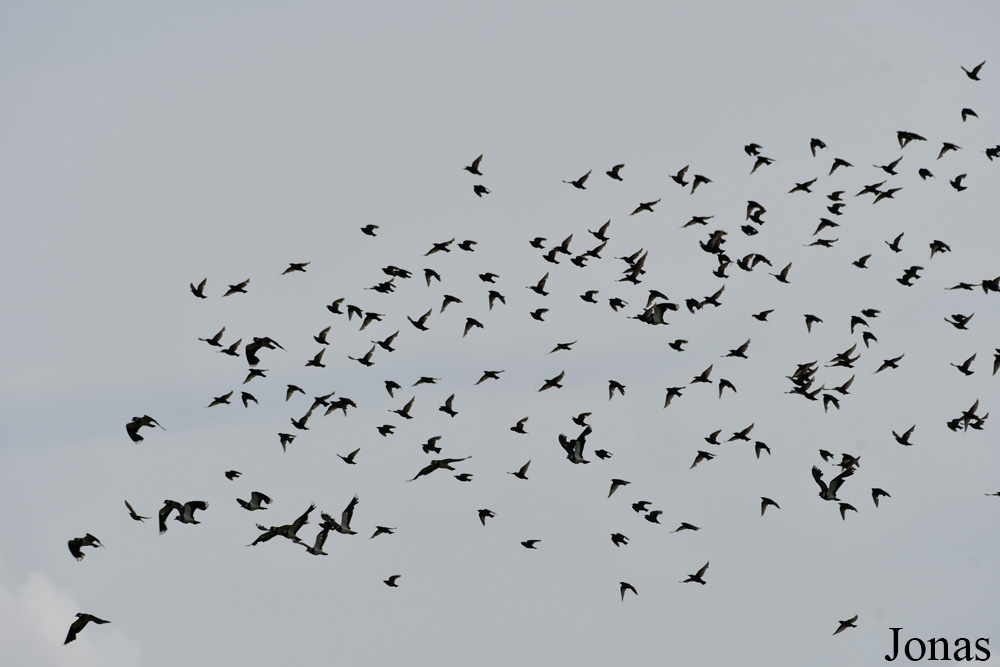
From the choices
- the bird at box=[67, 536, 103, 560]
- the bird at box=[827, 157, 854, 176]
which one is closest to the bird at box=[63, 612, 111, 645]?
the bird at box=[67, 536, 103, 560]

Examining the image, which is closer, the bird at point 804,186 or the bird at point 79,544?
the bird at point 79,544

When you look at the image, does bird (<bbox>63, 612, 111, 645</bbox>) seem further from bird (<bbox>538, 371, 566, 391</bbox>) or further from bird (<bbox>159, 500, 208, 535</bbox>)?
bird (<bbox>538, 371, 566, 391</bbox>)

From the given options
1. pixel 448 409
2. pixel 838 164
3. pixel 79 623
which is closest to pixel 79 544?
pixel 79 623

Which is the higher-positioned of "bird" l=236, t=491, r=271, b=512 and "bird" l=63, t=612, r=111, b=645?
"bird" l=236, t=491, r=271, b=512

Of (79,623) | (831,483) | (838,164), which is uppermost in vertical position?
(838,164)

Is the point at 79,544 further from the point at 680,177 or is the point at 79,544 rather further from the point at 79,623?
the point at 680,177

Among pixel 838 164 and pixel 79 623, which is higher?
pixel 838 164

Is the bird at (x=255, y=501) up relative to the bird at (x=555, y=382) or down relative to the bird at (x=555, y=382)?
down

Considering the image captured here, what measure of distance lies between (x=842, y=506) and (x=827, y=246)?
13.8 metres

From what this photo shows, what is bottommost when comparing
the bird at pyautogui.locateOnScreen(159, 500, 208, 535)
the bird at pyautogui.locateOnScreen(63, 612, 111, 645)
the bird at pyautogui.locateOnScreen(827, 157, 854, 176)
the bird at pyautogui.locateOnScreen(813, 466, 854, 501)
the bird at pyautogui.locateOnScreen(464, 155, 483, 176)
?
the bird at pyautogui.locateOnScreen(63, 612, 111, 645)

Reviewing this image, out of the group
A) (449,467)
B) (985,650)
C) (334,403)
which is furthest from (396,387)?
(985,650)

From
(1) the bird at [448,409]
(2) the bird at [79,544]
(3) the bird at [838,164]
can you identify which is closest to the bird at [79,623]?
(2) the bird at [79,544]

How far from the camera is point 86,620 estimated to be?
62969 millimetres

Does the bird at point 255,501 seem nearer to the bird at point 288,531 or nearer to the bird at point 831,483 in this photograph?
the bird at point 288,531
